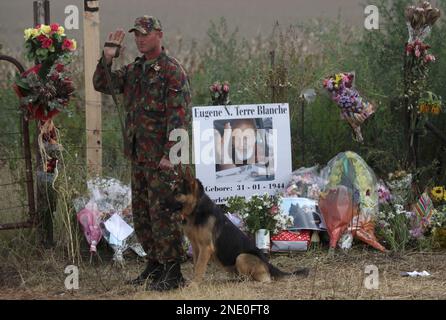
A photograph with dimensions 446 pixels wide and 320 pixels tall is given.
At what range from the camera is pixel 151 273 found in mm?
6898

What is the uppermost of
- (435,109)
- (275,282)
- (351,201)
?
(435,109)

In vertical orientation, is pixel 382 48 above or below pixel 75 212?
above

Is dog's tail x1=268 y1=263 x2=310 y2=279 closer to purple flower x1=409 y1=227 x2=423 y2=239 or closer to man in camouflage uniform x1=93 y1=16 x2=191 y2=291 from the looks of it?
man in camouflage uniform x1=93 y1=16 x2=191 y2=291

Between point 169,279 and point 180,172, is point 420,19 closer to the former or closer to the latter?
point 180,172

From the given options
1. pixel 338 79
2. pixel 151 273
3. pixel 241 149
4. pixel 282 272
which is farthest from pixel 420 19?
pixel 151 273

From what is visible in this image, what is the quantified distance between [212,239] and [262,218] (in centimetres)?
125

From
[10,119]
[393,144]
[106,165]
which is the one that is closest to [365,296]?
[393,144]

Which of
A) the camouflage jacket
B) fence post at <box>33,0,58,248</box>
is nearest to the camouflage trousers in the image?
the camouflage jacket

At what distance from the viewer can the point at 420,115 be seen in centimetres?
880

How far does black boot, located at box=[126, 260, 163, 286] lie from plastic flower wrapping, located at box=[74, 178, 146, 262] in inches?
34.3

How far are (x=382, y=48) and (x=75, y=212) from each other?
448 centimetres

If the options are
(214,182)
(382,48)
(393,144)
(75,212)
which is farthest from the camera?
(382,48)

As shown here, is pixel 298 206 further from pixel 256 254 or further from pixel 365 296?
pixel 365 296

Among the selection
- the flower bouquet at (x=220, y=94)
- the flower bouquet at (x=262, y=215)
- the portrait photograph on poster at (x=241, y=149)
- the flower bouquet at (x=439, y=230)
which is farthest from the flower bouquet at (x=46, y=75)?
the flower bouquet at (x=439, y=230)
